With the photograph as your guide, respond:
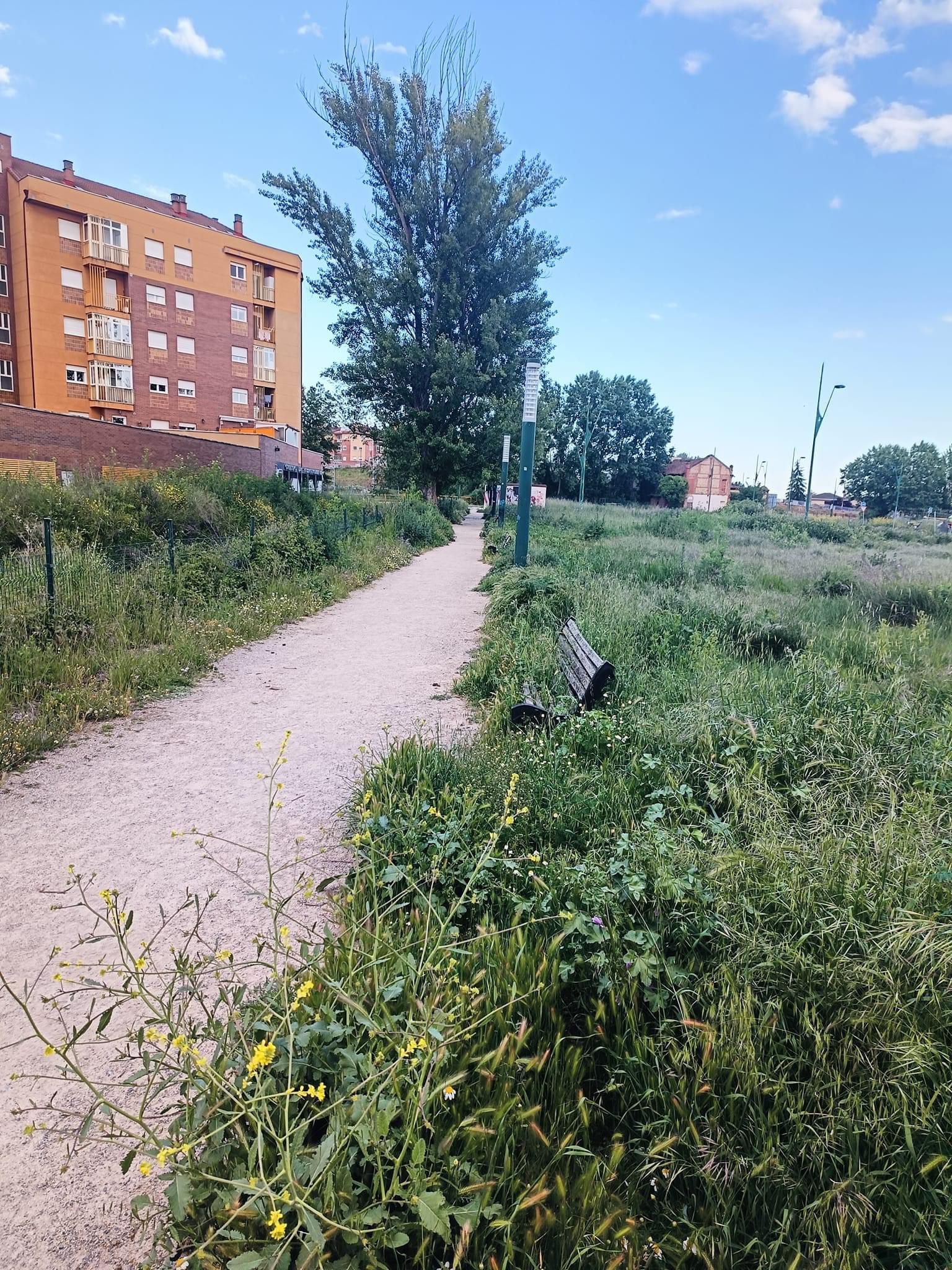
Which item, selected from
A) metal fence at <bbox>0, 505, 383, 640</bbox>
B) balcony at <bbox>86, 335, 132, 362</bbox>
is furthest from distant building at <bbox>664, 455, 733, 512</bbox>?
metal fence at <bbox>0, 505, 383, 640</bbox>

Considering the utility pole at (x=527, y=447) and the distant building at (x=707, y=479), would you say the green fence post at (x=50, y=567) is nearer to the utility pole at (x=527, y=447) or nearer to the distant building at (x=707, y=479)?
the utility pole at (x=527, y=447)

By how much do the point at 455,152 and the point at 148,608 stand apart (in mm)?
27617

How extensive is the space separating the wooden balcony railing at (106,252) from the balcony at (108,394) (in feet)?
21.7

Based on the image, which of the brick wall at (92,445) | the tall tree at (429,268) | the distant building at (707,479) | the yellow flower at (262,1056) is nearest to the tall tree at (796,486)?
the distant building at (707,479)

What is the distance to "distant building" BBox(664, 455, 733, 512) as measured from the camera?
280 feet

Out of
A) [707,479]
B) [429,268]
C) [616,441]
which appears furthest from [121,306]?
[707,479]

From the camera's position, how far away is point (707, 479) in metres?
86.4

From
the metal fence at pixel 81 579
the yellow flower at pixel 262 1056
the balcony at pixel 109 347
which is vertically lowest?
the yellow flower at pixel 262 1056

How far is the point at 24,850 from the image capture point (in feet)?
12.2

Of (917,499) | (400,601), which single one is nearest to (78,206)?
(400,601)

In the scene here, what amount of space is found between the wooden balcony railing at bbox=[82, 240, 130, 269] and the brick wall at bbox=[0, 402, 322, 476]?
22.0 meters

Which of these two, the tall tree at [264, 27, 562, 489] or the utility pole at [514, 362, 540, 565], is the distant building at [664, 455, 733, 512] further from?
the utility pole at [514, 362, 540, 565]

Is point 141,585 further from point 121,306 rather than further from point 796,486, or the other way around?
point 796,486

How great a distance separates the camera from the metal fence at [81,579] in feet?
22.0
